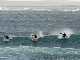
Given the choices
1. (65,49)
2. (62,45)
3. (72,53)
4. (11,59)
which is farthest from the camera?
(62,45)

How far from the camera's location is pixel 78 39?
66.5 meters

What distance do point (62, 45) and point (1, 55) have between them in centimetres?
1198

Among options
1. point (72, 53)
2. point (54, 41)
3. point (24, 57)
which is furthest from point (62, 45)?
point (24, 57)

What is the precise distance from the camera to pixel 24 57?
163 feet

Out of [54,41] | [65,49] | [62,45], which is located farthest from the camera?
[54,41]

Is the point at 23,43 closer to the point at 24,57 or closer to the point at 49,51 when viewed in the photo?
the point at 49,51

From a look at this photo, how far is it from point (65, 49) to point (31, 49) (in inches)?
168

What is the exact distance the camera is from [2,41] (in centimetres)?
6394

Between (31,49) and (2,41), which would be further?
(2,41)

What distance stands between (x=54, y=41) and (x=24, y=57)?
1514 cm

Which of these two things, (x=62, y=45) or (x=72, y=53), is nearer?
(x=72, y=53)

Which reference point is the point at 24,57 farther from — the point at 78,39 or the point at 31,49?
the point at 78,39

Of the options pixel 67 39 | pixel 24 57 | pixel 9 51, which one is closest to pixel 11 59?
pixel 24 57

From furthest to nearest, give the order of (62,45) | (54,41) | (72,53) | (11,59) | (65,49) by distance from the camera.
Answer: (54,41)
(62,45)
(65,49)
(72,53)
(11,59)
